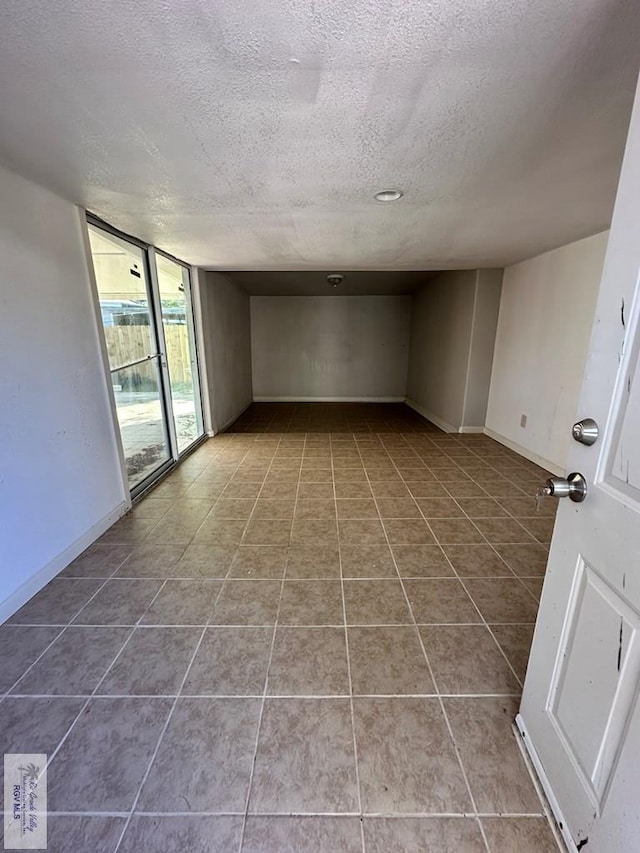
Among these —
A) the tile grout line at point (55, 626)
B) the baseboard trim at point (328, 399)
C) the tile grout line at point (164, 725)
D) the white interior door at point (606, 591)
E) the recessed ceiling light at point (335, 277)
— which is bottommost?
the baseboard trim at point (328, 399)

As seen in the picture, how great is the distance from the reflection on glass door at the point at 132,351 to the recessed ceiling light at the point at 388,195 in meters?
1.95

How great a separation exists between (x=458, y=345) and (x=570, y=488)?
4.38 metres

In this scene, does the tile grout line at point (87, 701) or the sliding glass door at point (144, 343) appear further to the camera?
the sliding glass door at point (144, 343)

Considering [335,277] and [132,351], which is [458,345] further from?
Result: [132,351]

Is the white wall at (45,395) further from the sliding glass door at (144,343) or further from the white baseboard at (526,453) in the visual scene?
the white baseboard at (526,453)

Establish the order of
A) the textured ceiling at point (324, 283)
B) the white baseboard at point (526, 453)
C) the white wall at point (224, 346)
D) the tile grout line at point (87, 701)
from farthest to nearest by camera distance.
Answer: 1. the textured ceiling at point (324, 283)
2. the white wall at point (224, 346)
3. the white baseboard at point (526, 453)
4. the tile grout line at point (87, 701)

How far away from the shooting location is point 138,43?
0.98 m

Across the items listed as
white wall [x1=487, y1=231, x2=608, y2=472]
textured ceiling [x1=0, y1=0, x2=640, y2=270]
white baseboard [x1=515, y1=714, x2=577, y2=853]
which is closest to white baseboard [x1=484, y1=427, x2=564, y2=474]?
white wall [x1=487, y1=231, x2=608, y2=472]

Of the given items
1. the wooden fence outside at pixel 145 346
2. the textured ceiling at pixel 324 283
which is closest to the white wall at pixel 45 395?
the wooden fence outside at pixel 145 346

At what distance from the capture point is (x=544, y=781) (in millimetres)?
1033

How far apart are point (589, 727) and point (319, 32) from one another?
191cm

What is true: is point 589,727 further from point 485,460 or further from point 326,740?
point 485,460

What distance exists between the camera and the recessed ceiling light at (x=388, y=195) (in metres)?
1.98

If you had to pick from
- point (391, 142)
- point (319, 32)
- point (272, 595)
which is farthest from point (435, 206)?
point (272, 595)
